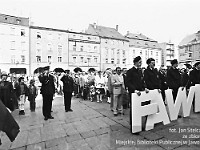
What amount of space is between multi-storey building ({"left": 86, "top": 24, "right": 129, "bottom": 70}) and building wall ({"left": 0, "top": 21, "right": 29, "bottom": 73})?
19.4m

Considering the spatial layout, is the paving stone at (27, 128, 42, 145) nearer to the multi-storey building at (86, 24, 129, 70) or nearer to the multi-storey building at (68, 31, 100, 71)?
the multi-storey building at (68, 31, 100, 71)

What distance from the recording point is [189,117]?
499 centimetres

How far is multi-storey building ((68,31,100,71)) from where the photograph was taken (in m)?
36.8

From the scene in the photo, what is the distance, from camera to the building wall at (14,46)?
99.4ft

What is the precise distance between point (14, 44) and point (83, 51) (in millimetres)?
16090

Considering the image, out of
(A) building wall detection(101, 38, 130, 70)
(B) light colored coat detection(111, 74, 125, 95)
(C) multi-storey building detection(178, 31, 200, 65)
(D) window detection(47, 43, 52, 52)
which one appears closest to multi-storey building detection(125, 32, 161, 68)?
(A) building wall detection(101, 38, 130, 70)

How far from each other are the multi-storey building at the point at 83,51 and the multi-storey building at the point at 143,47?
43.6 feet

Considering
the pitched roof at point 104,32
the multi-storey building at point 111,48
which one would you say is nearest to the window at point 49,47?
the multi-storey building at point 111,48

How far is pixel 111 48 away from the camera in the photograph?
1687 inches

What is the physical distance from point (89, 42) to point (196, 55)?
34.1m

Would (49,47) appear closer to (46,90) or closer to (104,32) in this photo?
(104,32)

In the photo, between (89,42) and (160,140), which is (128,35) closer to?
(89,42)

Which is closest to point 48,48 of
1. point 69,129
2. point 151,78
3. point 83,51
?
point 83,51

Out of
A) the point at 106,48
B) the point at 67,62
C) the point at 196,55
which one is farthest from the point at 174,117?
the point at 196,55
